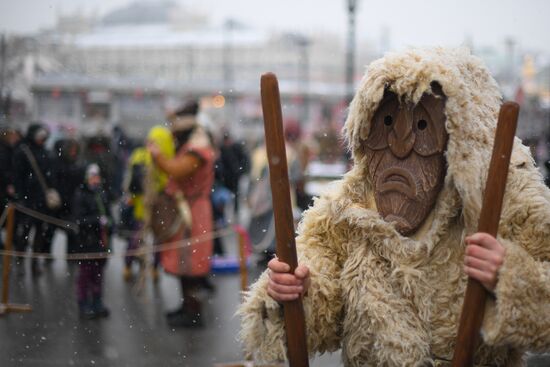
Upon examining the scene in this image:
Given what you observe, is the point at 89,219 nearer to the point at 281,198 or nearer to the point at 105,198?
the point at 105,198

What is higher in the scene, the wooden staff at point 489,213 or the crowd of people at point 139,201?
the wooden staff at point 489,213

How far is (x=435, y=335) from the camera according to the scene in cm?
240

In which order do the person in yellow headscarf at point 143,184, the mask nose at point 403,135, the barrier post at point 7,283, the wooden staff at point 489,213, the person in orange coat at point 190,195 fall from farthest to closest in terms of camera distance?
the person in yellow headscarf at point 143,184, the person in orange coat at point 190,195, the barrier post at point 7,283, the mask nose at point 403,135, the wooden staff at point 489,213

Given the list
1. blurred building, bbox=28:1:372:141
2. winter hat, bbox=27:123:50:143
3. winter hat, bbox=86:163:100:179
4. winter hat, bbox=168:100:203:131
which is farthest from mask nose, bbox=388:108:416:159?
blurred building, bbox=28:1:372:141

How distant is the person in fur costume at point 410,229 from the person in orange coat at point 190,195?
4.01m

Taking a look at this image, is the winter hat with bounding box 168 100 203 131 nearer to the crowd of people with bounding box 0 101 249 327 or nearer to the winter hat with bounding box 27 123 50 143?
the crowd of people with bounding box 0 101 249 327

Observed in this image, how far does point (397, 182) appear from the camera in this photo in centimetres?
245

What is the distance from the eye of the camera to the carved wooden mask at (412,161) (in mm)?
2412

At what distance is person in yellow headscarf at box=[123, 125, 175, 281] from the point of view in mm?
6750

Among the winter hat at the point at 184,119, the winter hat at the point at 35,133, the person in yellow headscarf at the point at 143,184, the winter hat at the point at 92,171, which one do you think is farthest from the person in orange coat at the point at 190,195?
the winter hat at the point at 35,133

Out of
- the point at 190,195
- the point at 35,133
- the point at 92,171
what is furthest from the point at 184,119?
the point at 35,133

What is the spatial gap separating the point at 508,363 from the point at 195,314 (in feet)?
14.8

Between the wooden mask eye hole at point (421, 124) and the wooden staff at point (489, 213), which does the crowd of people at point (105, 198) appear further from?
the wooden staff at point (489, 213)

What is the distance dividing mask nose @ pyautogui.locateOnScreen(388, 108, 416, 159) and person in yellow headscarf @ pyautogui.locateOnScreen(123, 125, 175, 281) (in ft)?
14.5
